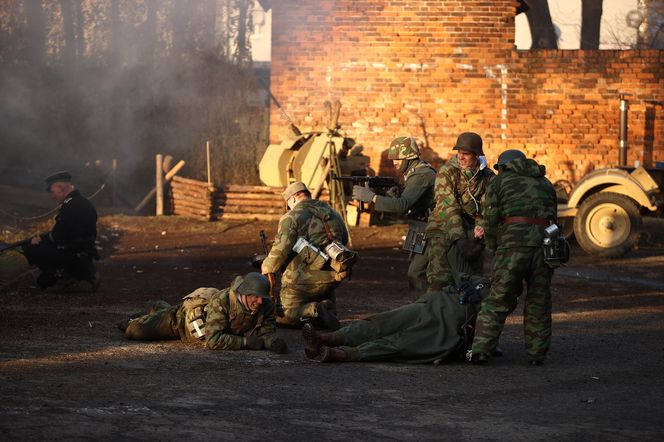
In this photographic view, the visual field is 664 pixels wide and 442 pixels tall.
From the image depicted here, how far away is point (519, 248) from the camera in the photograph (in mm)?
8727

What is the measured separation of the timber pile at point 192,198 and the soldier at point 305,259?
1038 centimetres

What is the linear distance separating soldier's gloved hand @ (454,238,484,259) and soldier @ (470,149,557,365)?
704mm

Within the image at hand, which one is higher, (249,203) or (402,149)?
(402,149)

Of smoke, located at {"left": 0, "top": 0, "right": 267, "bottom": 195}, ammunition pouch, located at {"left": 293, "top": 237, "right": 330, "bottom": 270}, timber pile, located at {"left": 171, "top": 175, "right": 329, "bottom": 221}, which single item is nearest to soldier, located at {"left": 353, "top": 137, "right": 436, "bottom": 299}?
ammunition pouch, located at {"left": 293, "top": 237, "right": 330, "bottom": 270}

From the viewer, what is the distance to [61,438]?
5945 millimetres

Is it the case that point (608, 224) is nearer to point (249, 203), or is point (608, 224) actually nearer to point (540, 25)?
point (249, 203)

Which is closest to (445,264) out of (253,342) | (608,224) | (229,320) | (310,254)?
(310,254)

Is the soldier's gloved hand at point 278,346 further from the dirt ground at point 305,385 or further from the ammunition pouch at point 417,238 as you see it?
the ammunition pouch at point 417,238

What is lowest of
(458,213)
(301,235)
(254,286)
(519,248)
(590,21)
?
(254,286)

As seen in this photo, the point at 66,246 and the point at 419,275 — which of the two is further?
the point at 66,246

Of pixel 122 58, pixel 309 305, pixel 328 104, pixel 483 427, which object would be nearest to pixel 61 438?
pixel 483 427

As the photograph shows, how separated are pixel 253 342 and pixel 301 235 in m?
1.60

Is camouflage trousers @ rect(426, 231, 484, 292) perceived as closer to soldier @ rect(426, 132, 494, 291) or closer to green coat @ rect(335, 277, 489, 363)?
soldier @ rect(426, 132, 494, 291)

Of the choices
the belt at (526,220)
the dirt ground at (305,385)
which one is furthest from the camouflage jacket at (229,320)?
the belt at (526,220)
